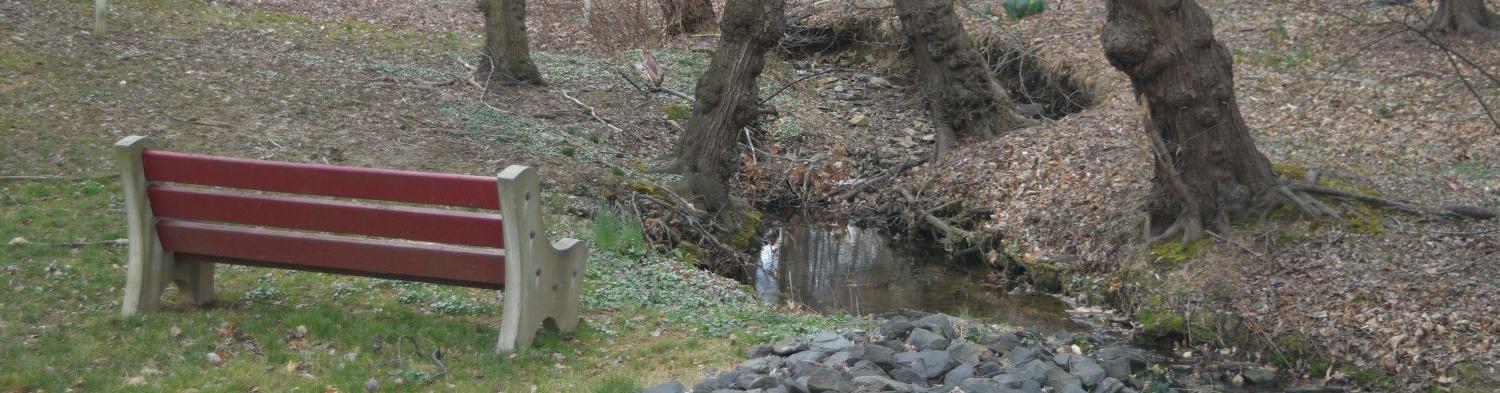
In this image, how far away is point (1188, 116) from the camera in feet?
29.7

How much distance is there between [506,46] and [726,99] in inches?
155

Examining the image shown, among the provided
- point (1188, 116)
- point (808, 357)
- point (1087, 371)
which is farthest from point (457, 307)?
point (1188, 116)

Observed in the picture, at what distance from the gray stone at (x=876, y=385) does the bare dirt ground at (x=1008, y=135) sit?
396cm

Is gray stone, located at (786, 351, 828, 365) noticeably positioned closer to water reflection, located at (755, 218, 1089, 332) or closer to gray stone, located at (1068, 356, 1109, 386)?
gray stone, located at (1068, 356, 1109, 386)

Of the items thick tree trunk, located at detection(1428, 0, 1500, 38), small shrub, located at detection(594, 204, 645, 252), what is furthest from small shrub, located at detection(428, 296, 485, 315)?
thick tree trunk, located at detection(1428, 0, 1500, 38)

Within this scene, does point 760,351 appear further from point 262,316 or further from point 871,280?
point 871,280

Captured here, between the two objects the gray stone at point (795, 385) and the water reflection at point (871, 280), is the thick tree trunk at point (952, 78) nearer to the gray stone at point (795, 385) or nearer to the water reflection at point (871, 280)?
the water reflection at point (871, 280)

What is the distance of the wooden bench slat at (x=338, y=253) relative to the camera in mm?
5758

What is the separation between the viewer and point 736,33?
10.8 m

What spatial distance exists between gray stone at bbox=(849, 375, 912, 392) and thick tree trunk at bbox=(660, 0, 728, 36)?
46.4 feet

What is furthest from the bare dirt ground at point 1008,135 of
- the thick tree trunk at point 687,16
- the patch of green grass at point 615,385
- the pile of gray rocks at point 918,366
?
the patch of green grass at point 615,385

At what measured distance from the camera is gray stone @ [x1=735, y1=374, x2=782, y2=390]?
5203 millimetres

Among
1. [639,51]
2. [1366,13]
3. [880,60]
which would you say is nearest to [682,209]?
[639,51]

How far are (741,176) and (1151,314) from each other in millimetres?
5814
